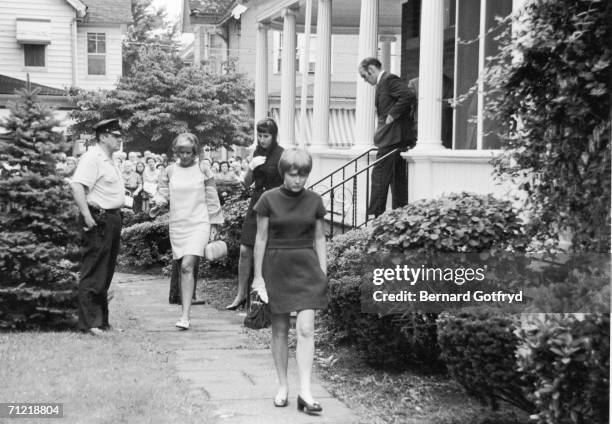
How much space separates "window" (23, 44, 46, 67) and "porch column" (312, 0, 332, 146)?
943 inches

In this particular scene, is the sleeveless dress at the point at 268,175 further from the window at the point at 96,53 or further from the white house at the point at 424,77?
the window at the point at 96,53

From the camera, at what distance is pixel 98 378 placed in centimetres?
716

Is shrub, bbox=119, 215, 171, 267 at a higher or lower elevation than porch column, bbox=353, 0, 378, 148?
lower

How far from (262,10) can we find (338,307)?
1379 centimetres

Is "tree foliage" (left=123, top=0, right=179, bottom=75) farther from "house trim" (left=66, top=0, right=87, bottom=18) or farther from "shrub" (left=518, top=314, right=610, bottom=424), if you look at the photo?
"shrub" (left=518, top=314, right=610, bottom=424)

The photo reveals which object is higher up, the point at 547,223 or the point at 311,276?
the point at 547,223

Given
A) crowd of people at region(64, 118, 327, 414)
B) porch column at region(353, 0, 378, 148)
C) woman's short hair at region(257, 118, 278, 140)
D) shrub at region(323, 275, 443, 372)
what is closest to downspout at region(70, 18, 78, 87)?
porch column at region(353, 0, 378, 148)

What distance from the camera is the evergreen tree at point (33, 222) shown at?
9062 millimetres

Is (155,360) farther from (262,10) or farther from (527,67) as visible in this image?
(262,10)

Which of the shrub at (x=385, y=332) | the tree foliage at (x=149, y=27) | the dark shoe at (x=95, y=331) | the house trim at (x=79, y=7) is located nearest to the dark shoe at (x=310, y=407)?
the shrub at (x=385, y=332)

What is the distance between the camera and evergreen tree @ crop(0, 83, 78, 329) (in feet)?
29.7

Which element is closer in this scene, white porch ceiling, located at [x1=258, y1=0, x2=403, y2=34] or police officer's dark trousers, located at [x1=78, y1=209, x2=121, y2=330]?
police officer's dark trousers, located at [x1=78, y1=209, x2=121, y2=330]

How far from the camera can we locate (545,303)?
5.14m

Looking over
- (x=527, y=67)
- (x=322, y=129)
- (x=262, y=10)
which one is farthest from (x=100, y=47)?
(x=527, y=67)
